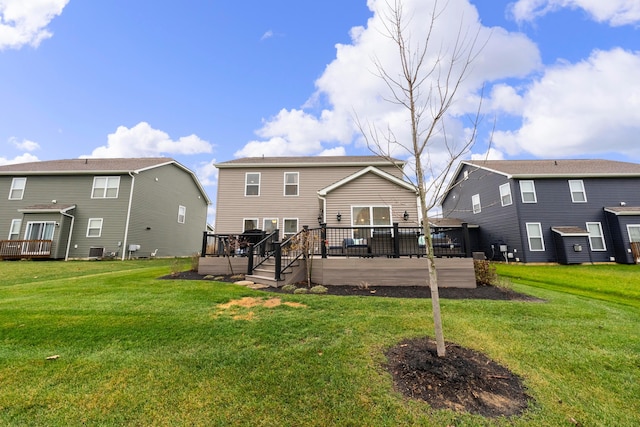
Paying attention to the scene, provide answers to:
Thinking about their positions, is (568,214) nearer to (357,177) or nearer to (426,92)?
(357,177)

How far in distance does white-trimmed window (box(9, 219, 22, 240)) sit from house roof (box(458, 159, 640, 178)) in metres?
29.2

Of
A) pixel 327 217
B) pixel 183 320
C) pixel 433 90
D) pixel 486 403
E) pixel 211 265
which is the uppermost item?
pixel 433 90

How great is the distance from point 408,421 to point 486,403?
0.91 metres

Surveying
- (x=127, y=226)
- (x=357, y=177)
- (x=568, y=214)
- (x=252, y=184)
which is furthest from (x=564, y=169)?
(x=127, y=226)

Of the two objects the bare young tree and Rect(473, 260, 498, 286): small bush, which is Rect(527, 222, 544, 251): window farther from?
the bare young tree

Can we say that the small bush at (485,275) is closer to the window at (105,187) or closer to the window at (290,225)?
the window at (290,225)

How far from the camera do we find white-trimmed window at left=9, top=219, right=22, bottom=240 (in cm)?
1642

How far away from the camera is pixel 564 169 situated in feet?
55.2

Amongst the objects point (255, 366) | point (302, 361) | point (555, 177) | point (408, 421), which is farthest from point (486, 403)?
point (555, 177)

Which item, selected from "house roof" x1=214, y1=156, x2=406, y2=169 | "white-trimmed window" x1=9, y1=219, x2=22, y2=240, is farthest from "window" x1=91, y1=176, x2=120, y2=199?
"house roof" x1=214, y1=156, x2=406, y2=169

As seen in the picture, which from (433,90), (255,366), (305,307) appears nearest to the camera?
(255,366)

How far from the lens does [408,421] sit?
2.24m

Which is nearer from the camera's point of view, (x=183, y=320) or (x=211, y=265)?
(x=183, y=320)

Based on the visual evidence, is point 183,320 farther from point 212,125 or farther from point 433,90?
point 212,125
